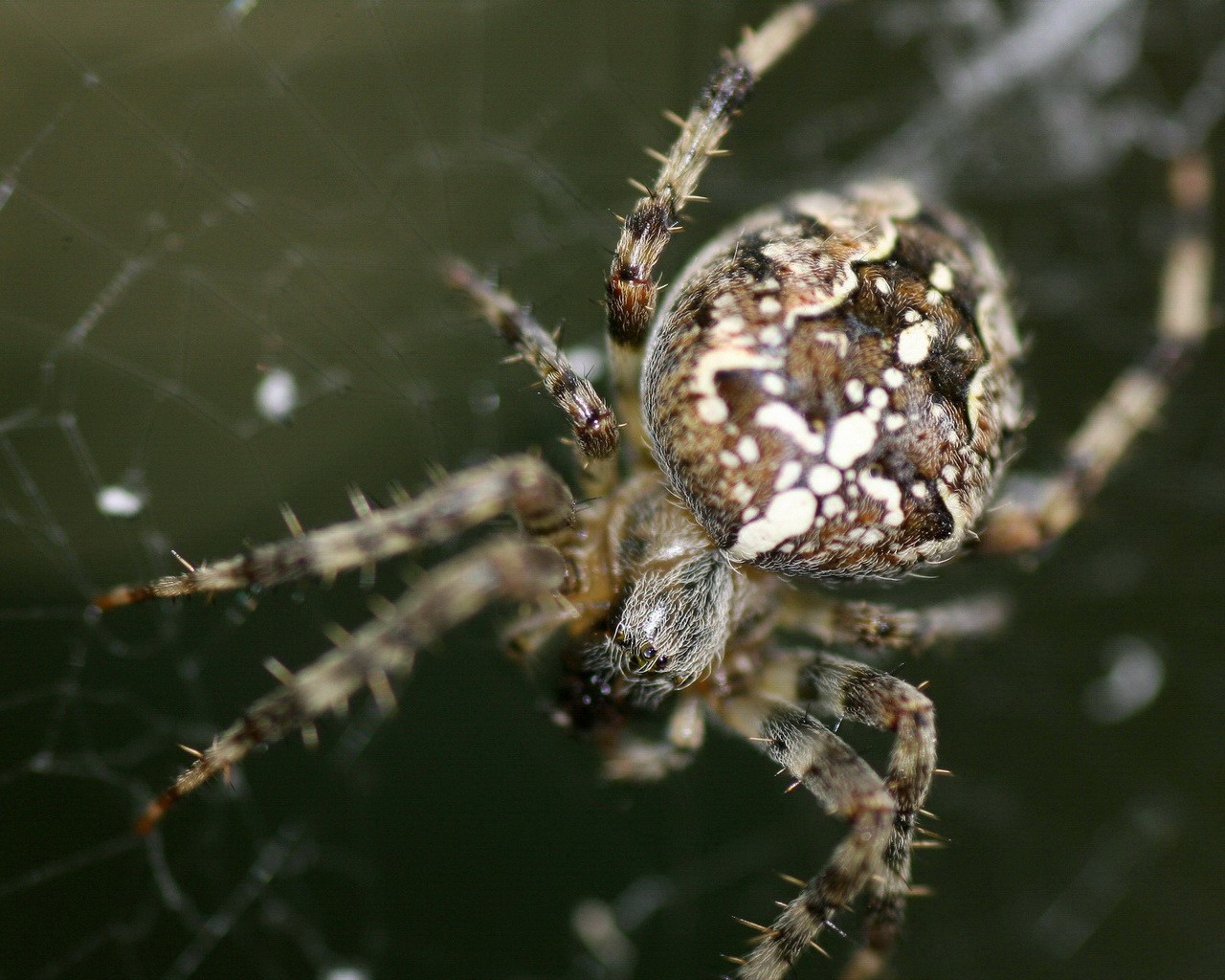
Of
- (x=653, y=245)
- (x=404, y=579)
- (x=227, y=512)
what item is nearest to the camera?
(x=404, y=579)

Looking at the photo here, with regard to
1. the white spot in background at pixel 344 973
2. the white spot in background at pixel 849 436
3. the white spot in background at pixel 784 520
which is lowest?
the white spot in background at pixel 344 973

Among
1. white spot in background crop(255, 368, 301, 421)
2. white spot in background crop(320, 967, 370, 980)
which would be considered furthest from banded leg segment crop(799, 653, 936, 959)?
white spot in background crop(255, 368, 301, 421)

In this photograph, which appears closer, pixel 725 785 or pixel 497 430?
pixel 497 430

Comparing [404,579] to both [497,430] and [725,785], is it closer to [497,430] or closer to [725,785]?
[497,430]

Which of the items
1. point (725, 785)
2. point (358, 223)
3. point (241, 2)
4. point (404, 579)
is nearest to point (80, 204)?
point (241, 2)

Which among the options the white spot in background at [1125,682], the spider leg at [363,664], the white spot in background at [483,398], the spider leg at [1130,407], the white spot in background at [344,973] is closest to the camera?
the spider leg at [363,664]

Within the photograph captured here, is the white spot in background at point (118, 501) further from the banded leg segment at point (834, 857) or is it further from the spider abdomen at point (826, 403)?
the banded leg segment at point (834, 857)

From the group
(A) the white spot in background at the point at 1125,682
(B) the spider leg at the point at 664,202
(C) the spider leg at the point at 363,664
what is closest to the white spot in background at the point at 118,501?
(C) the spider leg at the point at 363,664

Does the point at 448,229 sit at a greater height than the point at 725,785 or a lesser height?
greater
